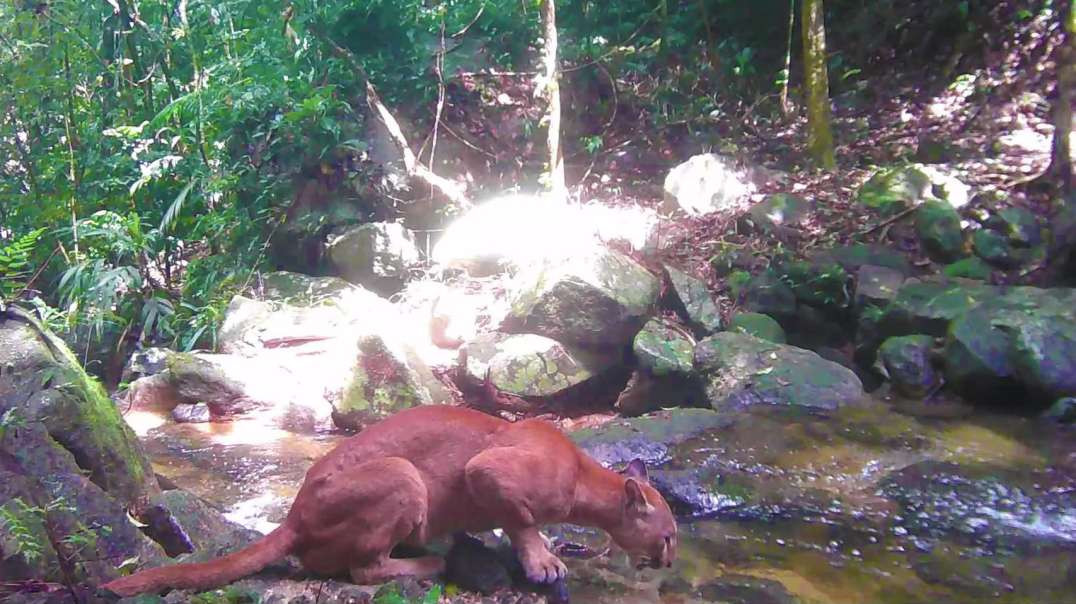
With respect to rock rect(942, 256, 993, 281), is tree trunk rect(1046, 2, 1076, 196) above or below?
above

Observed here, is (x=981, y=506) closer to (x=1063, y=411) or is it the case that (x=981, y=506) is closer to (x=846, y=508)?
(x=846, y=508)

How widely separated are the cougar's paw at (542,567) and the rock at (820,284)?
20.2 feet

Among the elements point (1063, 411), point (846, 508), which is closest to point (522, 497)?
point (846, 508)

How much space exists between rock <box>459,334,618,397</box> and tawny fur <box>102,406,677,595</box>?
Result: 3.99 metres

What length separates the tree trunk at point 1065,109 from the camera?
8.96 m

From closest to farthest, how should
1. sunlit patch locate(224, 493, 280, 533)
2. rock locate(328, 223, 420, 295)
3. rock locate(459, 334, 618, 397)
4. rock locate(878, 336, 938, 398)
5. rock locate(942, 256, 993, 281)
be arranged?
sunlit patch locate(224, 493, 280, 533) < rock locate(878, 336, 938, 398) < rock locate(459, 334, 618, 397) < rock locate(942, 256, 993, 281) < rock locate(328, 223, 420, 295)

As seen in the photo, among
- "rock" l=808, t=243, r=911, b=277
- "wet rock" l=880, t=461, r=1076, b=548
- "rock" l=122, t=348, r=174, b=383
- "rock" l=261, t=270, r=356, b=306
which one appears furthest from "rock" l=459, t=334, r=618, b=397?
"rock" l=122, t=348, r=174, b=383

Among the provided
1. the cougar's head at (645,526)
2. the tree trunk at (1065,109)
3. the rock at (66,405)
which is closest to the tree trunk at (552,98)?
the tree trunk at (1065,109)

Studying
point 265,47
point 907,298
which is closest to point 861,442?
point 907,298

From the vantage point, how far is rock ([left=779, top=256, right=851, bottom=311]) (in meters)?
8.66

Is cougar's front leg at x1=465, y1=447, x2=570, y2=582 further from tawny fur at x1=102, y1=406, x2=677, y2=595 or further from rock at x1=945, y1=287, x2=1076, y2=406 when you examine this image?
rock at x1=945, y1=287, x2=1076, y2=406

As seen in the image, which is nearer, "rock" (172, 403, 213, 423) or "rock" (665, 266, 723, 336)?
"rock" (172, 403, 213, 423)

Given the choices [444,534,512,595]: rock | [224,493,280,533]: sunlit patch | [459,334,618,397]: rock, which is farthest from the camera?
[459,334,618,397]: rock

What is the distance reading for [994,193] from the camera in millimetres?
9883
